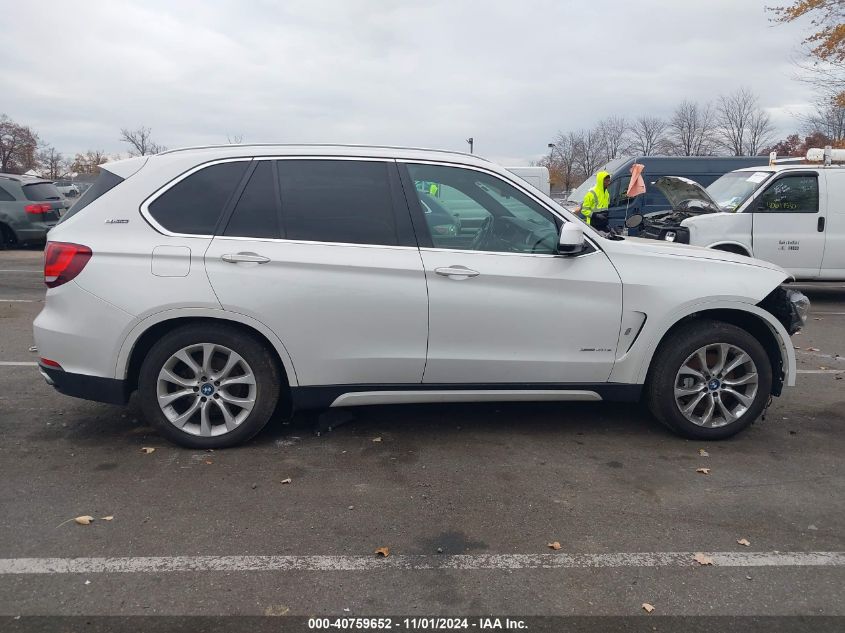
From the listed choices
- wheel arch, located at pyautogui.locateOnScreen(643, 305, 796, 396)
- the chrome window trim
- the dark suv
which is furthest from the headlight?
the dark suv

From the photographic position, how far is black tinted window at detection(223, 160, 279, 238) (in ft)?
14.0

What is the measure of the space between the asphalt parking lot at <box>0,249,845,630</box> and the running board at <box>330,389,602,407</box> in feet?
1.02

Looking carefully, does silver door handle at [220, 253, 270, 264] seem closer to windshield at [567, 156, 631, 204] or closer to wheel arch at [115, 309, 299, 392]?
wheel arch at [115, 309, 299, 392]

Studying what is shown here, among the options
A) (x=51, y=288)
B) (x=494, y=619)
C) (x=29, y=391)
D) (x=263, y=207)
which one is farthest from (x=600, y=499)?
(x=29, y=391)

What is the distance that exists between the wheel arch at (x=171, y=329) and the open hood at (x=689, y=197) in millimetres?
7870

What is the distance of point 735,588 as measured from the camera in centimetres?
295

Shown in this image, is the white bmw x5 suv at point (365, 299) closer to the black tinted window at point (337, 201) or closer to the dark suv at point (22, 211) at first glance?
the black tinted window at point (337, 201)

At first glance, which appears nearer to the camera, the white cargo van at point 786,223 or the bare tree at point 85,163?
the white cargo van at point 786,223

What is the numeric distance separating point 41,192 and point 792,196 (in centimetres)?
1538

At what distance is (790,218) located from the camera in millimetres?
9977

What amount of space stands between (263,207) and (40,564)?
229 centimetres

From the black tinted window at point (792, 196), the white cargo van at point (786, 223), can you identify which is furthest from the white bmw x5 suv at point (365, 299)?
the black tinted window at point (792, 196)

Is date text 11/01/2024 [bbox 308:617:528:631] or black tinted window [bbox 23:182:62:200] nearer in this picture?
date text 11/01/2024 [bbox 308:617:528:631]

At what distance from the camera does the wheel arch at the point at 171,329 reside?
163 inches
